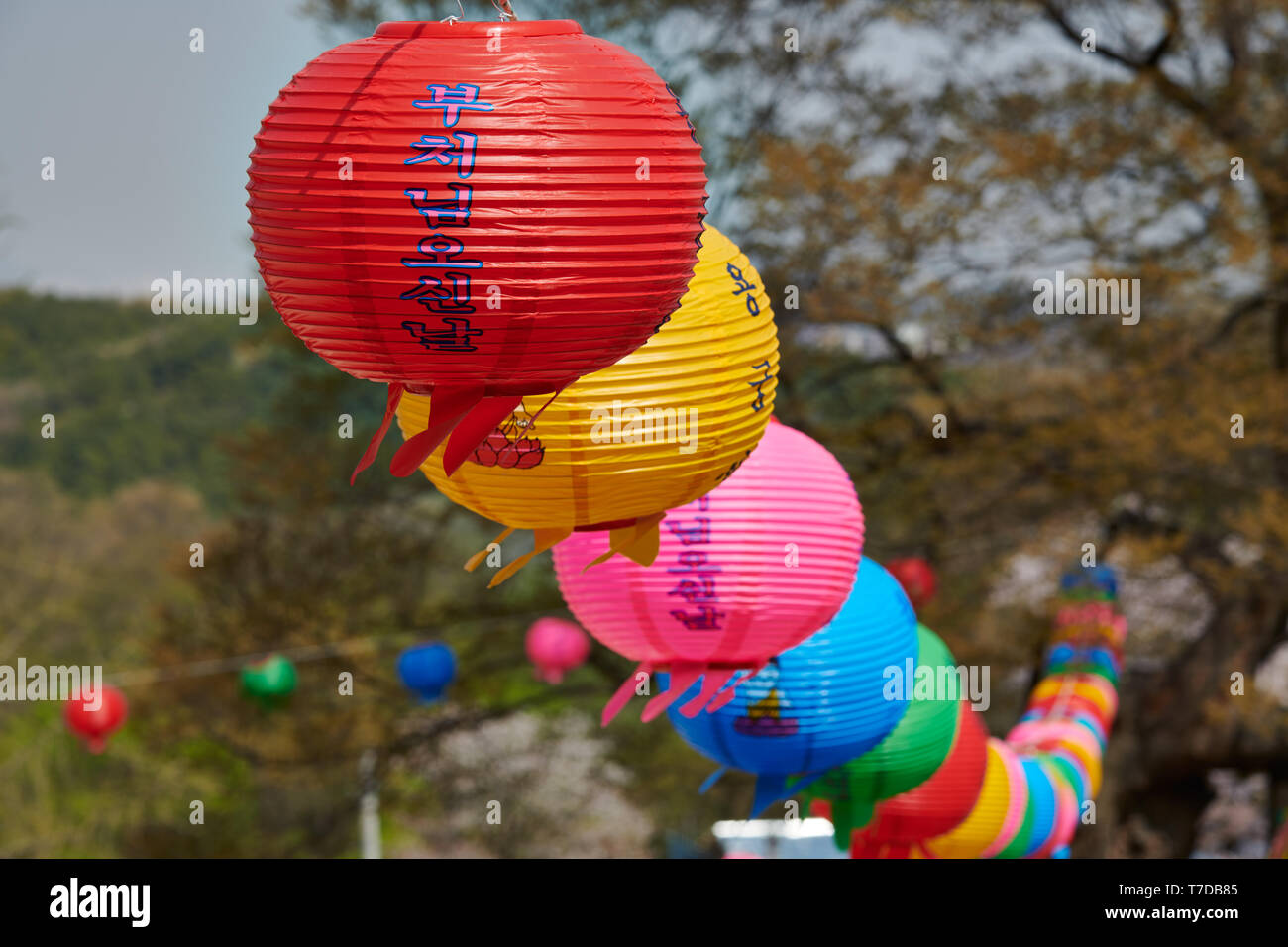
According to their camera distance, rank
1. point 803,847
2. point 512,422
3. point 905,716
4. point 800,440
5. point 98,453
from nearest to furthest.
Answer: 1. point 512,422
2. point 800,440
3. point 905,716
4. point 803,847
5. point 98,453

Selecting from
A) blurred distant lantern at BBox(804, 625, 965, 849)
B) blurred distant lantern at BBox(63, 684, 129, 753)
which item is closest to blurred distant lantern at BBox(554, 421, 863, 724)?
blurred distant lantern at BBox(804, 625, 965, 849)

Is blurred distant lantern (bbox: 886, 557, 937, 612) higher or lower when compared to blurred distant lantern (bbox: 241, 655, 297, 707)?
higher

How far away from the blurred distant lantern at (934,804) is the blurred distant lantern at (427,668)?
607 centimetres

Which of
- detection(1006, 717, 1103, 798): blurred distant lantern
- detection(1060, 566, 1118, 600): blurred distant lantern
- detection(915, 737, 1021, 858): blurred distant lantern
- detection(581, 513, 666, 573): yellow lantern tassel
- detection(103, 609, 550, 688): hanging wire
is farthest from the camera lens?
detection(103, 609, 550, 688): hanging wire

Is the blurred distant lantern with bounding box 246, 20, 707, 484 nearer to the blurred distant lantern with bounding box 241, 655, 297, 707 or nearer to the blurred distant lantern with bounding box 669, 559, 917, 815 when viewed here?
the blurred distant lantern with bounding box 669, 559, 917, 815

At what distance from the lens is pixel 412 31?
6.72ft

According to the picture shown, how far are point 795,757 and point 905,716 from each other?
44 centimetres

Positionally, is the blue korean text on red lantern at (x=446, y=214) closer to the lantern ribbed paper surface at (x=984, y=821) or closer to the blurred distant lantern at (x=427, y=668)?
the lantern ribbed paper surface at (x=984, y=821)

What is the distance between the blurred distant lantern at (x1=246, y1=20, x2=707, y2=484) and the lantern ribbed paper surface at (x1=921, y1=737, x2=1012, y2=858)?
3.05 meters

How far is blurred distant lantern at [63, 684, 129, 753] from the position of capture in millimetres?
10281

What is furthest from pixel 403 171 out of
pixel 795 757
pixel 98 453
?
pixel 98 453

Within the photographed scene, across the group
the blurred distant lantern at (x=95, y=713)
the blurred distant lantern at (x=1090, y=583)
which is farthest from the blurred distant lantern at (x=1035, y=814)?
the blurred distant lantern at (x=95, y=713)

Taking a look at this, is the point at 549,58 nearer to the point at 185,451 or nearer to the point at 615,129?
the point at 615,129

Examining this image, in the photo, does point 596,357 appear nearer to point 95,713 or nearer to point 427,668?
point 427,668
